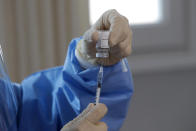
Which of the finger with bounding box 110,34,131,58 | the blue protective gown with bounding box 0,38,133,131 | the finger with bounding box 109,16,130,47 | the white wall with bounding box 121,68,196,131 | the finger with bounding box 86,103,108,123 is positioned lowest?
the white wall with bounding box 121,68,196,131

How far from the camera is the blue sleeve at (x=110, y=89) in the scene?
2.39 feet

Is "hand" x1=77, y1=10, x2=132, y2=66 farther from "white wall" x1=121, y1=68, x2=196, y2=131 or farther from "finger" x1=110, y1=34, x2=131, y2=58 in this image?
"white wall" x1=121, y1=68, x2=196, y2=131

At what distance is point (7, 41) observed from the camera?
1.13 meters

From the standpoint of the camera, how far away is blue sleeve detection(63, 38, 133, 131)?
0.73 metres

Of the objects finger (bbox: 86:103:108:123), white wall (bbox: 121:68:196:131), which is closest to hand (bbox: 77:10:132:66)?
finger (bbox: 86:103:108:123)

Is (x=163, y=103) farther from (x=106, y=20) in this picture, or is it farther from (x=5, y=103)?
(x=5, y=103)

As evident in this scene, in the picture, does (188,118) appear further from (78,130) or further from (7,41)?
(78,130)

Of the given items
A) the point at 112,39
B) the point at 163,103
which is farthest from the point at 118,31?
the point at 163,103

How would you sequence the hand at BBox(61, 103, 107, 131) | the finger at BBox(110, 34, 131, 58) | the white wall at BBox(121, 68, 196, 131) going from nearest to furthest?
the hand at BBox(61, 103, 107, 131), the finger at BBox(110, 34, 131, 58), the white wall at BBox(121, 68, 196, 131)

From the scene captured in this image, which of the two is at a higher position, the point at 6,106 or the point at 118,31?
the point at 118,31

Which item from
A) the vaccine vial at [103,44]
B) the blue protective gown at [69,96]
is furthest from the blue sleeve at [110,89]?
the vaccine vial at [103,44]

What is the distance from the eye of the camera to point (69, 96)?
2.55ft

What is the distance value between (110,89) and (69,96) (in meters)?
0.10

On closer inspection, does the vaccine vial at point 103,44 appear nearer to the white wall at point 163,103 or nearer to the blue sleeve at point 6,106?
the blue sleeve at point 6,106
